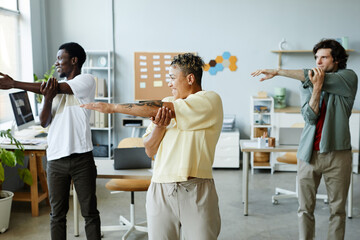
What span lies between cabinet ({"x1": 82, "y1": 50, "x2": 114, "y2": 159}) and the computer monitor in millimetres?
1890

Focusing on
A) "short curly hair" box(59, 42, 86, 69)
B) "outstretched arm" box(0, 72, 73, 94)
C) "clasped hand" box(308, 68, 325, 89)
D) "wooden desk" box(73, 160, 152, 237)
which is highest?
"short curly hair" box(59, 42, 86, 69)

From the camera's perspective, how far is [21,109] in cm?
423

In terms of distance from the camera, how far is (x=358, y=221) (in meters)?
4.02

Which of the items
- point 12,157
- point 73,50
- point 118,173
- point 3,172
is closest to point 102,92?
point 12,157

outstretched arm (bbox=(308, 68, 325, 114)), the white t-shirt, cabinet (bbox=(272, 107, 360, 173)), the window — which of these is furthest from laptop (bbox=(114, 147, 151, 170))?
cabinet (bbox=(272, 107, 360, 173))

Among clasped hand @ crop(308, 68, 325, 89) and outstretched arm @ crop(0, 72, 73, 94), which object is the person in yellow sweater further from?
clasped hand @ crop(308, 68, 325, 89)

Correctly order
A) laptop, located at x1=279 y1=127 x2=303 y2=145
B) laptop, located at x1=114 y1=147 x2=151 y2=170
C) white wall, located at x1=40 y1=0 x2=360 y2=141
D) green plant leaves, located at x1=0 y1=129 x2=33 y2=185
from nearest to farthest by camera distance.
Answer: laptop, located at x1=114 y1=147 x2=151 y2=170, green plant leaves, located at x1=0 y1=129 x2=33 y2=185, laptop, located at x1=279 y1=127 x2=303 y2=145, white wall, located at x1=40 y1=0 x2=360 y2=141

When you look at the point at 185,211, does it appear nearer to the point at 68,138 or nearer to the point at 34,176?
the point at 68,138

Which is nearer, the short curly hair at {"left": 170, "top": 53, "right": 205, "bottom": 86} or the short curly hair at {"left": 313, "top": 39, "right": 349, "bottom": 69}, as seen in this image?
the short curly hair at {"left": 170, "top": 53, "right": 205, "bottom": 86}

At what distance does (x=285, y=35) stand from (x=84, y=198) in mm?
4424

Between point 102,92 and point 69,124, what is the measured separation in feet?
11.8

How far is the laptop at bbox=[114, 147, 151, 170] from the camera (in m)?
3.31

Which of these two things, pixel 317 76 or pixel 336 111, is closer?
pixel 317 76

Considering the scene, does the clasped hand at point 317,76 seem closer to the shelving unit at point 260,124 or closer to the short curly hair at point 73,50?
the short curly hair at point 73,50
